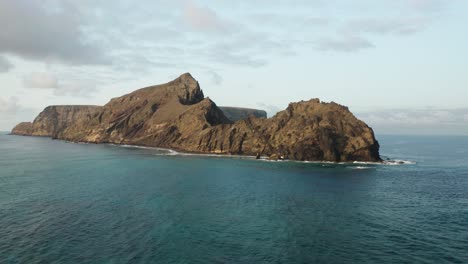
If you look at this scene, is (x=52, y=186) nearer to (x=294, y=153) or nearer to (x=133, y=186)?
(x=133, y=186)

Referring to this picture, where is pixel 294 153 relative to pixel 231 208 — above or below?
above

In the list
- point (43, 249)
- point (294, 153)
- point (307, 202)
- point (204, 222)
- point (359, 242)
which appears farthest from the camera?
point (294, 153)

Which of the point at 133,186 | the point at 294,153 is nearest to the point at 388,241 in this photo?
the point at 133,186

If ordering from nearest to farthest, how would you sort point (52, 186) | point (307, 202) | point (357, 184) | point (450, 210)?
point (450, 210) < point (307, 202) < point (52, 186) < point (357, 184)

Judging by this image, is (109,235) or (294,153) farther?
(294,153)

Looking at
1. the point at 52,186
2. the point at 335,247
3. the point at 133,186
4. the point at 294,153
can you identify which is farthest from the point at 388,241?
the point at 294,153

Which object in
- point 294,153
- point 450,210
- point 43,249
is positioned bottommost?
point 43,249
